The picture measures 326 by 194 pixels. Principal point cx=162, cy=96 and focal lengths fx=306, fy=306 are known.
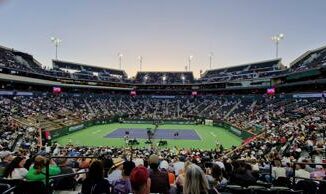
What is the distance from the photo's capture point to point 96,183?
5.38 meters

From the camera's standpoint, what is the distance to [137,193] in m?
3.80

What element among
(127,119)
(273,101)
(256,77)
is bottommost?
(127,119)

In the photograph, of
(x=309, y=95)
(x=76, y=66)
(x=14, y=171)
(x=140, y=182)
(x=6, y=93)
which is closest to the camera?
(x=140, y=182)

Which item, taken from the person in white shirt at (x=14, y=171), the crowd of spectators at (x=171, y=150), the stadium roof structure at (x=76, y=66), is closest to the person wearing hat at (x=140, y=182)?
the crowd of spectators at (x=171, y=150)

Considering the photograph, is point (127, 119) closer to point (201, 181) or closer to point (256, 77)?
point (256, 77)

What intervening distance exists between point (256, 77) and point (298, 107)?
105 ft

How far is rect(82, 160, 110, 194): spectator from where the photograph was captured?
532 cm

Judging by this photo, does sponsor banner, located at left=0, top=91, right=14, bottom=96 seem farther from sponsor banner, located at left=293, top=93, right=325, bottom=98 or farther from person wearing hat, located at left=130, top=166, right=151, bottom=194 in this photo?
person wearing hat, located at left=130, top=166, right=151, bottom=194

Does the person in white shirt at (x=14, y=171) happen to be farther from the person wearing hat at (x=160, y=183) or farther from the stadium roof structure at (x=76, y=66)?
the stadium roof structure at (x=76, y=66)

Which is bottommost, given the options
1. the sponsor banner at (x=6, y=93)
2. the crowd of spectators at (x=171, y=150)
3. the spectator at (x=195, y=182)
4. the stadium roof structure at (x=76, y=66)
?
the crowd of spectators at (x=171, y=150)

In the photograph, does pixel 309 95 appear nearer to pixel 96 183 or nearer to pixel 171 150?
pixel 171 150

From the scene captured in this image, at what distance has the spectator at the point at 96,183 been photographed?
532 centimetres

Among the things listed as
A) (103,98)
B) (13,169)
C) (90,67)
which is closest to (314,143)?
(13,169)

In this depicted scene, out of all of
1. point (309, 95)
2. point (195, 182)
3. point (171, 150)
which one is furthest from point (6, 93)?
point (195, 182)
